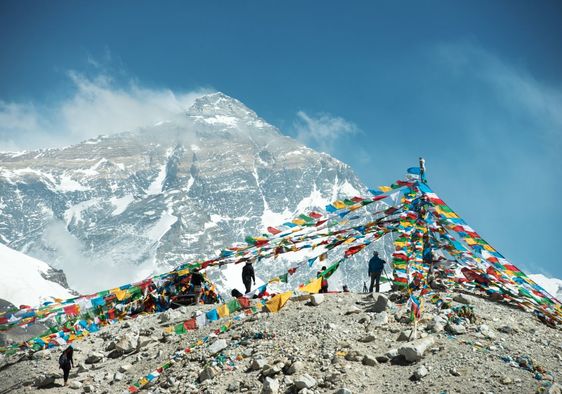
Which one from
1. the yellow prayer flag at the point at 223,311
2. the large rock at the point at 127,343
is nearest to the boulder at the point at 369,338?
the yellow prayer flag at the point at 223,311

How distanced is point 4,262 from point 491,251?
250 ft

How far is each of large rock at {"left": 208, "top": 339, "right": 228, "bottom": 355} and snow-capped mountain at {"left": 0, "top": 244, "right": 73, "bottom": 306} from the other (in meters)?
59.9

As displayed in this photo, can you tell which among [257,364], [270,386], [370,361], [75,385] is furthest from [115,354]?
[370,361]

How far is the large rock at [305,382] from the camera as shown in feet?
34.8

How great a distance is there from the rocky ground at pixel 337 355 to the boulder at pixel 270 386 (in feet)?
0.07

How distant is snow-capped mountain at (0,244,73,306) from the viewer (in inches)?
2611

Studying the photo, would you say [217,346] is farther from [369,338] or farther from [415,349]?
[415,349]

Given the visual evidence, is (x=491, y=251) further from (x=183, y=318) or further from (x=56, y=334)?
(x=56, y=334)

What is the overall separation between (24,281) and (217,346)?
68.3 m

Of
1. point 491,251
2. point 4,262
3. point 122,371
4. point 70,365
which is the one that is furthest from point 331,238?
point 4,262

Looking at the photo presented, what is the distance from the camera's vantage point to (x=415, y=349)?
444 inches

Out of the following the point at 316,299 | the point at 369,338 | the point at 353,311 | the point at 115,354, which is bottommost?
the point at 115,354

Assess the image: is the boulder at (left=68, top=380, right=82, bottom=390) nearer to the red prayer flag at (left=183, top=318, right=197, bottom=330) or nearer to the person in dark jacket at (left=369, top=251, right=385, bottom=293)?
the red prayer flag at (left=183, top=318, right=197, bottom=330)

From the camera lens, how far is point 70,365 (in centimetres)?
1485
